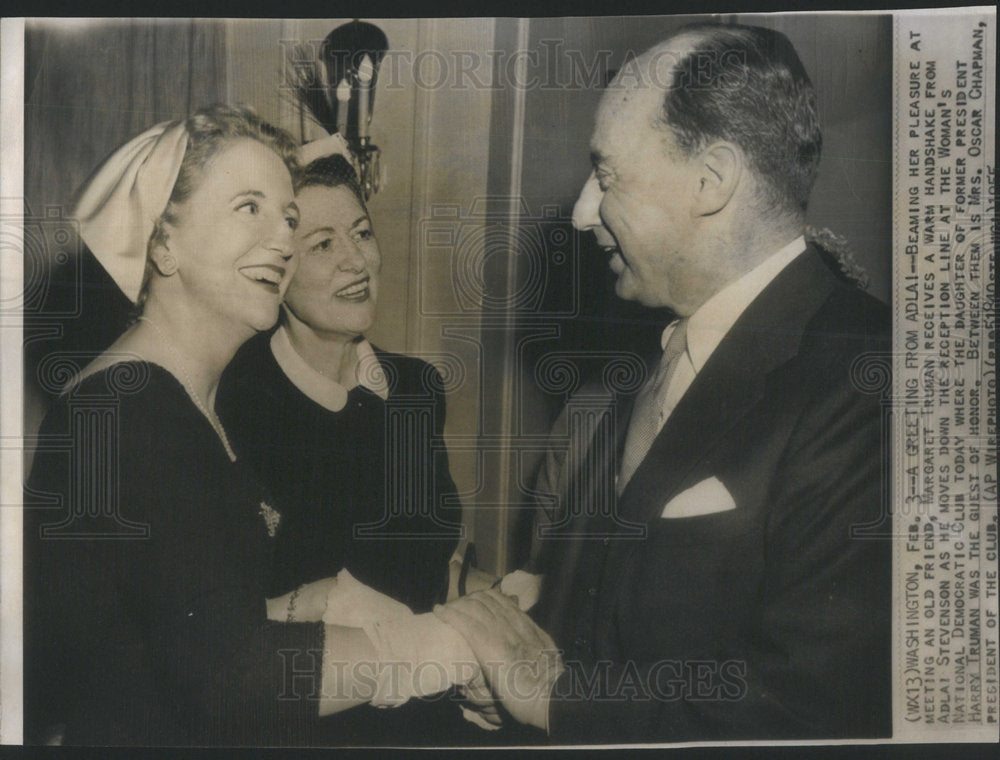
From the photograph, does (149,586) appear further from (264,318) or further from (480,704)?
(480,704)

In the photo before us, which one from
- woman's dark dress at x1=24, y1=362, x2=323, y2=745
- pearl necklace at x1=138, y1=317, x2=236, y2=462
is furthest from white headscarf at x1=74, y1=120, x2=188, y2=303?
woman's dark dress at x1=24, y1=362, x2=323, y2=745

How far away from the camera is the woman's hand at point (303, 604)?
2.32m

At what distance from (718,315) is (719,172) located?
0.37m

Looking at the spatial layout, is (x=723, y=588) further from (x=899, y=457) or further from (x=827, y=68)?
(x=827, y=68)

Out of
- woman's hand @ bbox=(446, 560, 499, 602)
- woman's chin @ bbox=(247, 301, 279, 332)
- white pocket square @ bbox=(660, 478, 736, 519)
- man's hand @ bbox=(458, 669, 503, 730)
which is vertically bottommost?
man's hand @ bbox=(458, 669, 503, 730)

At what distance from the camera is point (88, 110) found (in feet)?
7.80

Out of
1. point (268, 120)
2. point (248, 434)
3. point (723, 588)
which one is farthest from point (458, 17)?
point (723, 588)

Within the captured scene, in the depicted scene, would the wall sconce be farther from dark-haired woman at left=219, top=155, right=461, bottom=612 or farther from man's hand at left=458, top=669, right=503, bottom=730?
man's hand at left=458, top=669, right=503, bottom=730

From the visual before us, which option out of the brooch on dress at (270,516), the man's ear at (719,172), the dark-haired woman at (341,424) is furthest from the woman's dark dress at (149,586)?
the man's ear at (719,172)

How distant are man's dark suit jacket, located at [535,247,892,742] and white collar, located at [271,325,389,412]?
526 mm

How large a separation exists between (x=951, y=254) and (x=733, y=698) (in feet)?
4.35

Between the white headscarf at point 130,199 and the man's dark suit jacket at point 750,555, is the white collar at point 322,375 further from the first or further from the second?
the man's dark suit jacket at point 750,555

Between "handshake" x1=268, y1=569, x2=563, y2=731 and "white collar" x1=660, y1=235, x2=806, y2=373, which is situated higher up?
"white collar" x1=660, y1=235, x2=806, y2=373

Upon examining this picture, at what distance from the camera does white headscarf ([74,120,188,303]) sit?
2346 mm
